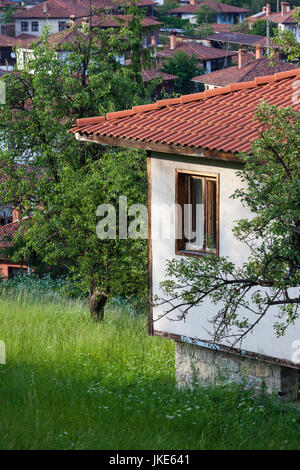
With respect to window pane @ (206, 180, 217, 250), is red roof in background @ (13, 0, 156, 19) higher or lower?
higher

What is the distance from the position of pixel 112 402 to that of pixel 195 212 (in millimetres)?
3162

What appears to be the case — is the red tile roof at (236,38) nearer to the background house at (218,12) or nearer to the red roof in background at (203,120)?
the background house at (218,12)

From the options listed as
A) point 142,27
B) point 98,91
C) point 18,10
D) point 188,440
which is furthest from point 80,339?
point 18,10

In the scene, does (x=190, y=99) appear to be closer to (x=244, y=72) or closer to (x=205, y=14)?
(x=244, y=72)

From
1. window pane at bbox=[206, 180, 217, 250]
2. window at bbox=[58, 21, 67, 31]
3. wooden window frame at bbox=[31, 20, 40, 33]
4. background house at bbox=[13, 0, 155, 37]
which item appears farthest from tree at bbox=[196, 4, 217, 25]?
window pane at bbox=[206, 180, 217, 250]

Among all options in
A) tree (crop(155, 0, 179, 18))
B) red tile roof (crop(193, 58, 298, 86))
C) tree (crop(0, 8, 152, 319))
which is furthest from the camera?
tree (crop(155, 0, 179, 18))

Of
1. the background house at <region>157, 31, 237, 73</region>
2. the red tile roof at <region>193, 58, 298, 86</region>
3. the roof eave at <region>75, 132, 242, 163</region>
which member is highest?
the background house at <region>157, 31, 237, 73</region>

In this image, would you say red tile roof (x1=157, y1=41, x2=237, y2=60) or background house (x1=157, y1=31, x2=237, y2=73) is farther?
background house (x1=157, y1=31, x2=237, y2=73)

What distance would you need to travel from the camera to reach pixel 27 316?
15.3 metres

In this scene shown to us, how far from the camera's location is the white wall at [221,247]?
1069cm

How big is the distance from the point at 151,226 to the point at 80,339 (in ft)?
8.55

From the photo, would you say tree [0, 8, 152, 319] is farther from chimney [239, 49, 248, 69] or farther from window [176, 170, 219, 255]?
chimney [239, 49, 248, 69]

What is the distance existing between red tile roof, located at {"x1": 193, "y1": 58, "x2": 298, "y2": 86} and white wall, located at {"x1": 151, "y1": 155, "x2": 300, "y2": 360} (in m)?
48.8

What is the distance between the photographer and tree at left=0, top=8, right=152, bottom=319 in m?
16.2
